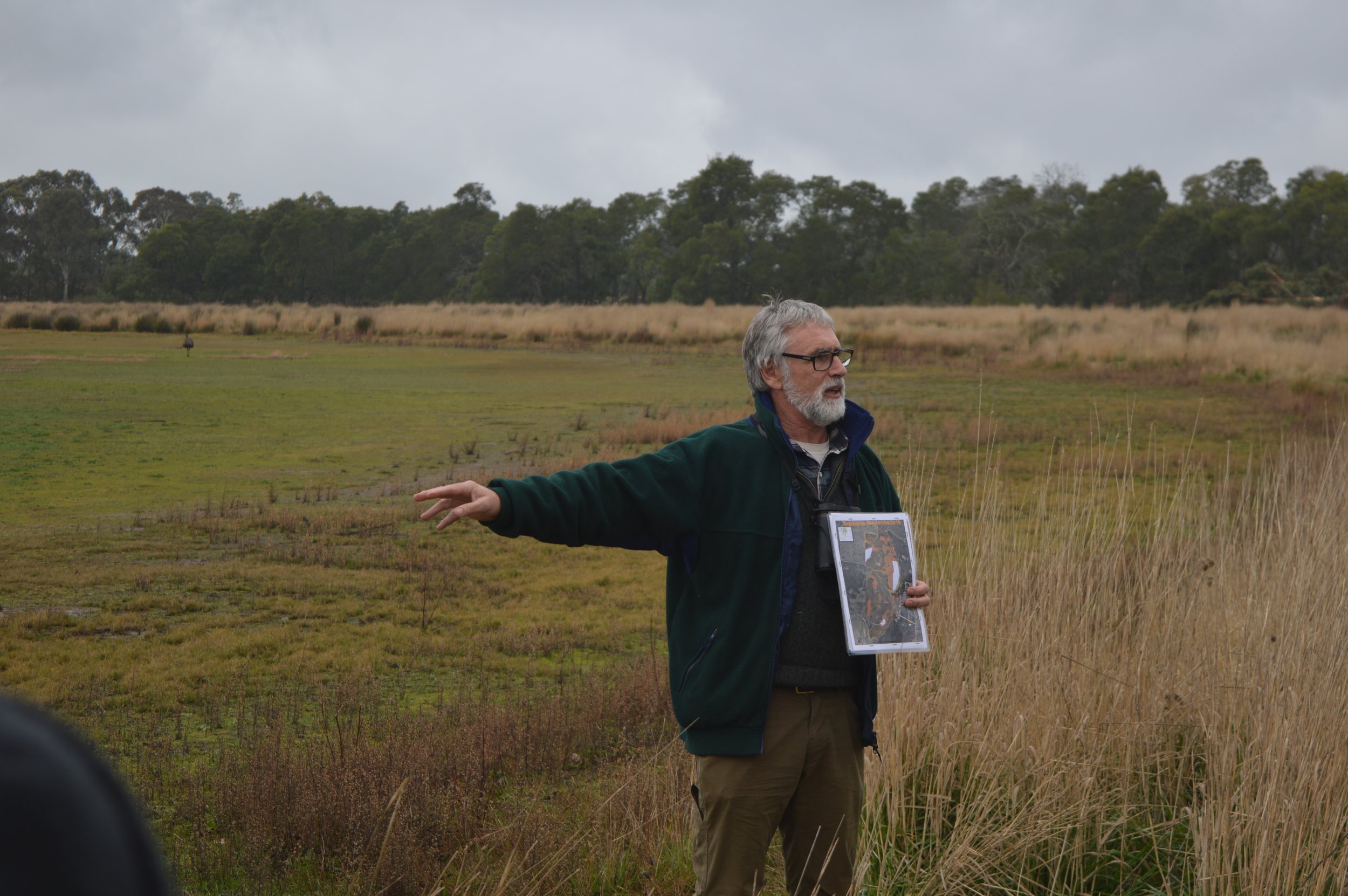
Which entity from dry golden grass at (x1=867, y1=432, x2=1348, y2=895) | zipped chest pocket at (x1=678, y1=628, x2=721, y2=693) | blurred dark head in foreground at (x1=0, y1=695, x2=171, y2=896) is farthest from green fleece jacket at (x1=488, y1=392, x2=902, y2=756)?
blurred dark head in foreground at (x1=0, y1=695, x2=171, y2=896)

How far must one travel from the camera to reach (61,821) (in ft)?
1.69

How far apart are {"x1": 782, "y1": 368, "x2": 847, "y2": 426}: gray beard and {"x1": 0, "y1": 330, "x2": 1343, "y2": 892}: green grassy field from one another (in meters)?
1.96

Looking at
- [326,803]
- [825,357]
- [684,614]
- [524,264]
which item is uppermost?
[524,264]

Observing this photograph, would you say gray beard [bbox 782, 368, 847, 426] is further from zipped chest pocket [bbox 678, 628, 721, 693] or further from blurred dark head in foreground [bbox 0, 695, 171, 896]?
blurred dark head in foreground [bbox 0, 695, 171, 896]

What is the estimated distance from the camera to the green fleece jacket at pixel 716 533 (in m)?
3.00

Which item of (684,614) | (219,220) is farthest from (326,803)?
(219,220)

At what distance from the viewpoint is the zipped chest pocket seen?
10.1 ft

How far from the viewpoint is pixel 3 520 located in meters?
11.0

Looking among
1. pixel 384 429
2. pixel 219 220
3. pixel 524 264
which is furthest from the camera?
pixel 219 220

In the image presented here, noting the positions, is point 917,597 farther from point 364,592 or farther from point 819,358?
point 364,592

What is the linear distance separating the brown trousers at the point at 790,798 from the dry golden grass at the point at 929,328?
26.2 meters

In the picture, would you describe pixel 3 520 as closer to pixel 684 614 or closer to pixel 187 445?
pixel 187 445

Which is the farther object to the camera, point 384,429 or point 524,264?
point 524,264

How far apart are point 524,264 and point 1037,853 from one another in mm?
62301
